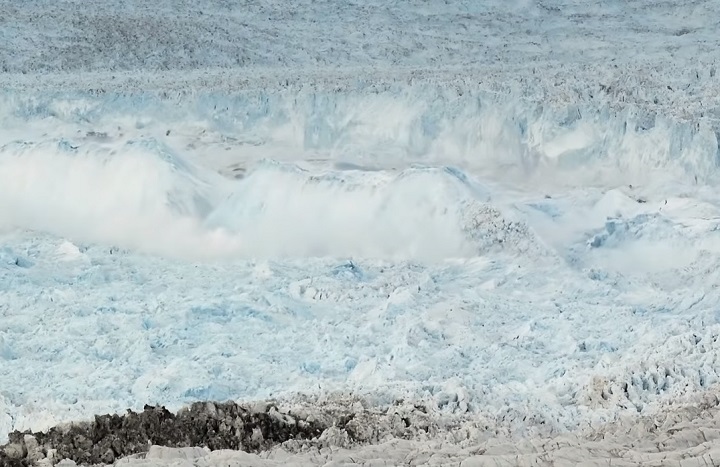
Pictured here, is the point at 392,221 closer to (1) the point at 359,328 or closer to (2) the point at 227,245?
(2) the point at 227,245

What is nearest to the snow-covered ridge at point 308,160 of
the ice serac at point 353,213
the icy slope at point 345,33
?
the ice serac at point 353,213

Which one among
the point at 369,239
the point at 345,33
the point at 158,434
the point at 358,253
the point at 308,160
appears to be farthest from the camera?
the point at 345,33

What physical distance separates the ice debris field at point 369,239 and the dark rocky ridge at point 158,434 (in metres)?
0.73

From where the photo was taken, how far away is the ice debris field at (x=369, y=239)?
24.9 ft

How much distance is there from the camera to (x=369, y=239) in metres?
10.8

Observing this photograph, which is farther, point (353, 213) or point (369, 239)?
point (353, 213)

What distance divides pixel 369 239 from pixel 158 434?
5090 mm

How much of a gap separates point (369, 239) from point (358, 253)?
0.28m

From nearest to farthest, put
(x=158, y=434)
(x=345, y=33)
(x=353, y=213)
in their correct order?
(x=158, y=434) < (x=353, y=213) < (x=345, y=33)

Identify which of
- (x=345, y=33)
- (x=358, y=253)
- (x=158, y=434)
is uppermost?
(x=345, y=33)

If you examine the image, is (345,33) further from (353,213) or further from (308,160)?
(353,213)

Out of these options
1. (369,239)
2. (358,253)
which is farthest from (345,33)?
(358,253)

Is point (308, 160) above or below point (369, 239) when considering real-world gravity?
above

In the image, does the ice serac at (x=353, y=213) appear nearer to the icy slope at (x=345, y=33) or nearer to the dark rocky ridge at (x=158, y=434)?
the dark rocky ridge at (x=158, y=434)
